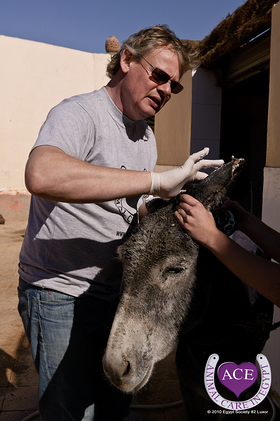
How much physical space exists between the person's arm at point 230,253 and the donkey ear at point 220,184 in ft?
0.40

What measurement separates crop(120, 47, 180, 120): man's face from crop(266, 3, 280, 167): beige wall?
5.23 feet

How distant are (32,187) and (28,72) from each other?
11.4 meters

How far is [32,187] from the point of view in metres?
1.33

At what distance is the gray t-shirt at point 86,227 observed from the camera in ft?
5.71

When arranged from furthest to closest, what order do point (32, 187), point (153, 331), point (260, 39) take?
point (260, 39), point (153, 331), point (32, 187)

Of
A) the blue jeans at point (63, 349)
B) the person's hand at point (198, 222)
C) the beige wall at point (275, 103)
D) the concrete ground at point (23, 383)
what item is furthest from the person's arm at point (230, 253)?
the concrete ground at point (23, 383)

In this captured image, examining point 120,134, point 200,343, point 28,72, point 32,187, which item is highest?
point 28,72

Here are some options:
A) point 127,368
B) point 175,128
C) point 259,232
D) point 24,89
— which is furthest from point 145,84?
point 24,89

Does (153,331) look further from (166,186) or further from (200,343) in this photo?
(166,186)

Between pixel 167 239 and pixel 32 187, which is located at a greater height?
pixel 32 187

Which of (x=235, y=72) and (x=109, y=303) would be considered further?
(x=235, y=72)

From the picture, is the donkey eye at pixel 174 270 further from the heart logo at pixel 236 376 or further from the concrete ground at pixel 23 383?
the concrete ground at pixel 23 383

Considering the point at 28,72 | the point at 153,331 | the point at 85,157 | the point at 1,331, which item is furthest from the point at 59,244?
the point at 28,72

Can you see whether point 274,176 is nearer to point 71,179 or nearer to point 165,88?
point 165,88
